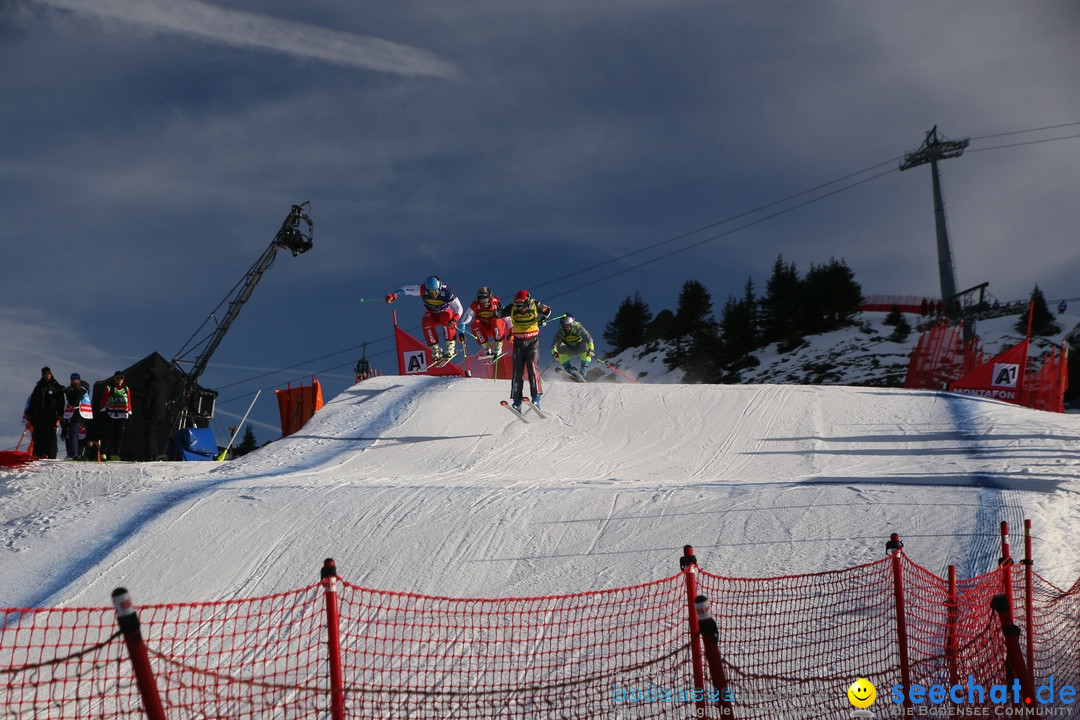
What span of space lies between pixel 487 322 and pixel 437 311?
3.34 feet

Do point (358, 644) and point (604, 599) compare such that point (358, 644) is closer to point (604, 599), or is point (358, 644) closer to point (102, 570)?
point (604, 599)

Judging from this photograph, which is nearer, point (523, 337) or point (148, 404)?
point (523, 337)

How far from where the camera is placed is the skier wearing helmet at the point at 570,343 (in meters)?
17.2

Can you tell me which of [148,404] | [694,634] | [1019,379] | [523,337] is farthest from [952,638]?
[148,404]

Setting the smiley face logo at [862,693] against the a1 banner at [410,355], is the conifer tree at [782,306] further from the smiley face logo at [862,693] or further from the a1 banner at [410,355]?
the smiley face logo at [862,693]

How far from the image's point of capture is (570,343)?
17.3 metres

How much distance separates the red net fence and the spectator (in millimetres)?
7902

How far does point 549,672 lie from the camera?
5.33 metres

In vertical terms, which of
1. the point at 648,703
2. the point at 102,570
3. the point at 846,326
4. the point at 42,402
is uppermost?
the point at 846,326

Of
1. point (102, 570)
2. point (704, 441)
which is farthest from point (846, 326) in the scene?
point (102, 570)

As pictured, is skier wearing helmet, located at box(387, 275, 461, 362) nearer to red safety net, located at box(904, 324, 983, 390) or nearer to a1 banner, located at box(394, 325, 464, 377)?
a1 banner, located at box(394, 325, 464, 377)

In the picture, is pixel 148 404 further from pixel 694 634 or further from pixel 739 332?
pixel 739 332

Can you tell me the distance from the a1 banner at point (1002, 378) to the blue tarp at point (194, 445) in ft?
52.4

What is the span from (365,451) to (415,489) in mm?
3208
